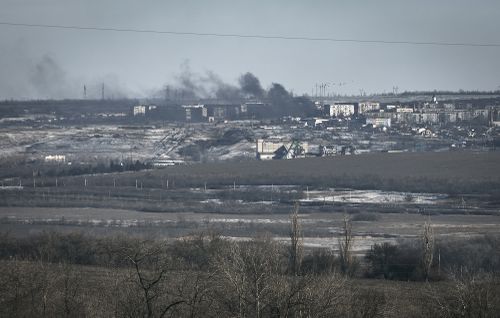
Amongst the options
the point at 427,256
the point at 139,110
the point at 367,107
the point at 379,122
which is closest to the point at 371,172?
the point at 427,256

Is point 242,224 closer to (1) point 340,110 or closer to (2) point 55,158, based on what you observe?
(2) point 55,158

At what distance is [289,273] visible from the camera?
19203 millimetres

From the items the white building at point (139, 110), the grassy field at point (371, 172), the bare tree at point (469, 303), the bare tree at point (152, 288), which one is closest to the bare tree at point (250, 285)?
the bare tree at point (152, 288)

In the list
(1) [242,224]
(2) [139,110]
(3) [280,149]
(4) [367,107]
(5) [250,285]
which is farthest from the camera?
(4) [367,107]

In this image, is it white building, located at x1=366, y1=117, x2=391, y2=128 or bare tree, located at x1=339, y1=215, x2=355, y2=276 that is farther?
white building, located at x1=366, y1=117, x2=391, y2=128

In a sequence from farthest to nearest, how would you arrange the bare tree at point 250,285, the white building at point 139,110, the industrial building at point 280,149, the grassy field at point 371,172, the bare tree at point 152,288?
the white building at point 139,110
the industrial building at point 280,149
the grassy field at point 371,172
the bare tree at point 250,285
the bare tree at point 152,288

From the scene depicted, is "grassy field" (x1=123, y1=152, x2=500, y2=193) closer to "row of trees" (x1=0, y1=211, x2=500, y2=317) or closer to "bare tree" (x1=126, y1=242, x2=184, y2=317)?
"row of trees" (x1=0, y1=211, x2=500, y2=317)

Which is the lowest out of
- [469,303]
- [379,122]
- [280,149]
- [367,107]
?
[280,149]

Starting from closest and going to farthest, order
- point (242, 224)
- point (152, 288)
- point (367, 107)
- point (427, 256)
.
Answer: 1. point (152, 288)
2. point (427, 256)
3. point (242, 224)
4. point (367, 107)

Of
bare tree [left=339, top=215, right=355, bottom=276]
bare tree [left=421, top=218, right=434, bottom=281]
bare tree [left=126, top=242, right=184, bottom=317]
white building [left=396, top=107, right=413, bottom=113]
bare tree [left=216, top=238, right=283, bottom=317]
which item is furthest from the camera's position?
white building [left=396, top=107, right=413, bottom=113]

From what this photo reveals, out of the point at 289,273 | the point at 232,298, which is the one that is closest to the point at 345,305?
the point at 232,298

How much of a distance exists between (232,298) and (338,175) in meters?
26.2

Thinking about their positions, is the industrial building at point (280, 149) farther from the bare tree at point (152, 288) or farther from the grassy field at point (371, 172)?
the bare tree at point (152, 288)

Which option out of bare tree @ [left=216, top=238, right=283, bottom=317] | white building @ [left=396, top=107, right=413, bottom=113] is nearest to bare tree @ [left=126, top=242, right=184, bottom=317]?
bare tree @ [left=216, top=238, right=283, bottom=317]
